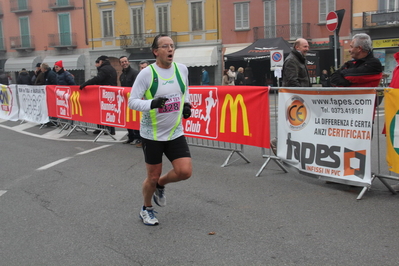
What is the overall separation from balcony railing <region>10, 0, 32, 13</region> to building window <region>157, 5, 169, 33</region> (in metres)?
13.4

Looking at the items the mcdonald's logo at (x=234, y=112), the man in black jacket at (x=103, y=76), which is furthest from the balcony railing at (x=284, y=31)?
the mcdonald's logo at (x=234, y=112)

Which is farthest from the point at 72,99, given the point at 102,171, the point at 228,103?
the point at 228,103

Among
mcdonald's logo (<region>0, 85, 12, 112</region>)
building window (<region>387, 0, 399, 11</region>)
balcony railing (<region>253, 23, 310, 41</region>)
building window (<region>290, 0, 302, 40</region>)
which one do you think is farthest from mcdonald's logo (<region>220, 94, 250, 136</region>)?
building window (<region>290, 0, 302, 40</region>)

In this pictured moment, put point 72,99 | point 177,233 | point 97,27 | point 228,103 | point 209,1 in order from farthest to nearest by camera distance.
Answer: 1. point 97,27
2. point 209,1
3. point 72,99
4. point 228,103
5. point 177,233

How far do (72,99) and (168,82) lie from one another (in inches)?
303

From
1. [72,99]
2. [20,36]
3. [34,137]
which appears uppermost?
[20,36]

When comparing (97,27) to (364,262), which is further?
(97,27)

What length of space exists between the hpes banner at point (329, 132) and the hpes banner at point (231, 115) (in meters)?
0.38

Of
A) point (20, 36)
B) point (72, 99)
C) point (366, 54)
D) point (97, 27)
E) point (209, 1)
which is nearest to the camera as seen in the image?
point (366, 54)

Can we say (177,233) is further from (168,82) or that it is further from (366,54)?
(366,54)

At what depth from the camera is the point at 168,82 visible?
4398mm

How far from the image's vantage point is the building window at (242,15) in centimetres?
3384

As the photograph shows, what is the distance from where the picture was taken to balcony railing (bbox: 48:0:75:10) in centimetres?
4013

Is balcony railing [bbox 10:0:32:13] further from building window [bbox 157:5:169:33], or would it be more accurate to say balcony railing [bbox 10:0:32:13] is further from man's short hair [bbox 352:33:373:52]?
man's short hair [bbox 352:33:373:52]
